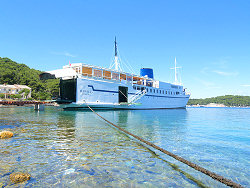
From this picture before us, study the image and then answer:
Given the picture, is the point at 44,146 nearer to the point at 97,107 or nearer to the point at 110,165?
the point at 110,165

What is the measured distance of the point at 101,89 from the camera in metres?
26.6

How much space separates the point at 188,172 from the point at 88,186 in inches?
82.8

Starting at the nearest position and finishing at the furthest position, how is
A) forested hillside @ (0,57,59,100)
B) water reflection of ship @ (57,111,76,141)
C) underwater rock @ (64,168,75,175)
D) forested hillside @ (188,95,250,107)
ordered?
underwater rock @ (64,168,75,175), water reflection of ship @ (57,111,76,141), forested hillside @ (0,57,59,100), forested hillside @ (188,95,250,107)

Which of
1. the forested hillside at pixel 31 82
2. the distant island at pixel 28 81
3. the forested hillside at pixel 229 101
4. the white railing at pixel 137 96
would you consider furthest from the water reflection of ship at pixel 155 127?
the forested hillside at pixel 229 101

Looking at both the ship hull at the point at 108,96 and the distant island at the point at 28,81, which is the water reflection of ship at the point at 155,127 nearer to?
the ship hull at the point at 108,96

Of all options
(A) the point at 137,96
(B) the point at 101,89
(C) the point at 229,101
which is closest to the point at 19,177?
(B) the point at 101,89

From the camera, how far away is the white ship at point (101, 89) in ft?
79.7

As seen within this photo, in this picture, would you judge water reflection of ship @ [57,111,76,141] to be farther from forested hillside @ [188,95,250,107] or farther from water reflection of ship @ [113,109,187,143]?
forested hillside @ [188,95,250,107]

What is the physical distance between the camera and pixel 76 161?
160 inches

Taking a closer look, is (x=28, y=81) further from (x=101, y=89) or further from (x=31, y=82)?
(x=101, y=89)

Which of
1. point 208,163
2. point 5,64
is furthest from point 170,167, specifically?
point 5,64

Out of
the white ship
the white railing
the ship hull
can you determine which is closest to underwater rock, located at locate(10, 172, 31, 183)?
the ship hull

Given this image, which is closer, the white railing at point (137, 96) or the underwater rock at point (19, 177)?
the underwater rock at point (19, 177)

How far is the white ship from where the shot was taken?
2428 cm
